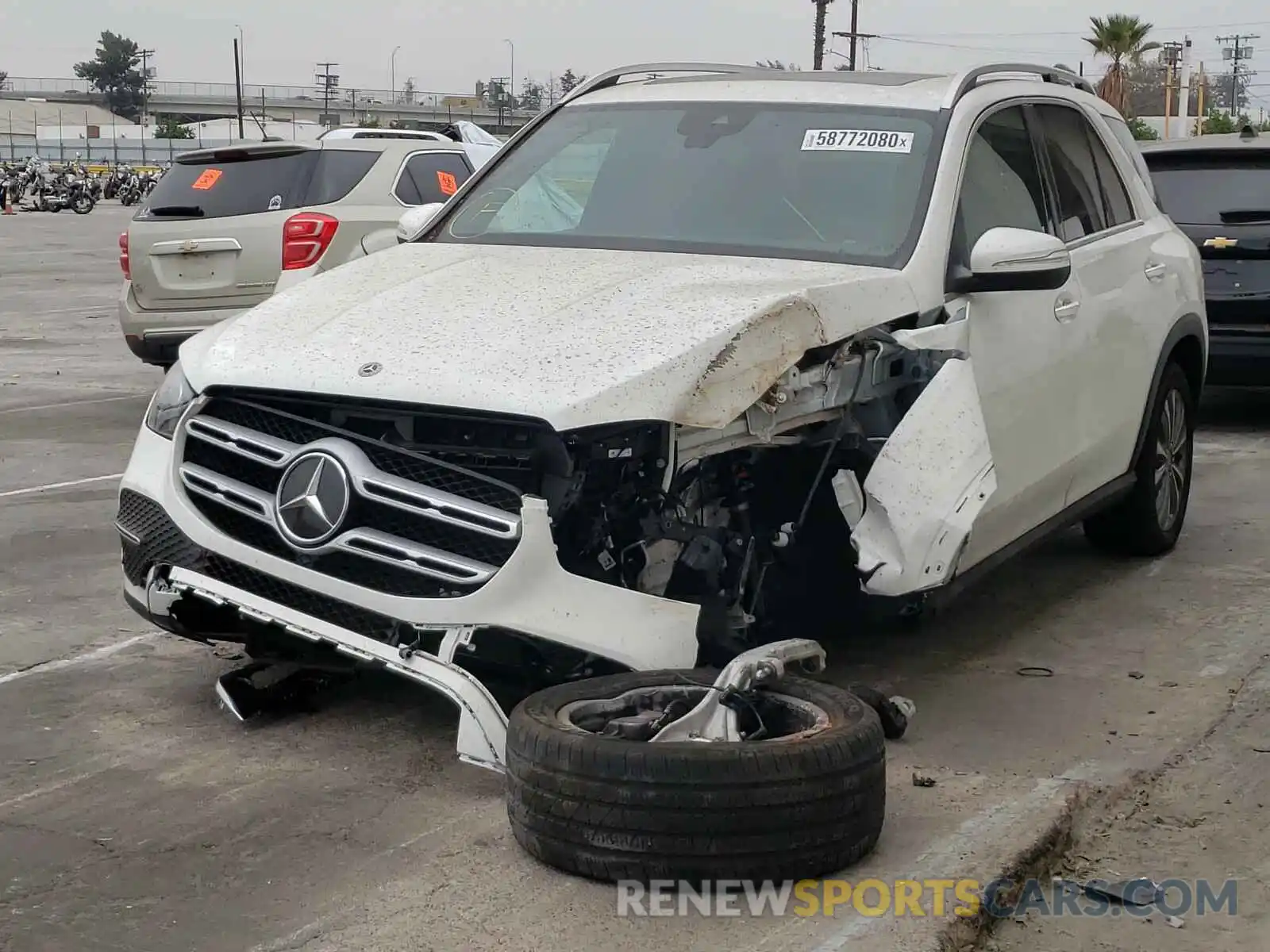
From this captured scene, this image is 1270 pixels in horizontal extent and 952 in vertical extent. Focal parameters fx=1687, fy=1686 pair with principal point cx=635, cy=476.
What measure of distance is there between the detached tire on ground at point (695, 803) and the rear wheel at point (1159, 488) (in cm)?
339

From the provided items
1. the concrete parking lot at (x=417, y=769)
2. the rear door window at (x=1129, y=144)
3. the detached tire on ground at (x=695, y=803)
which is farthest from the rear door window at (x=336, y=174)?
the detached tire on ground at (x=695, y=803)

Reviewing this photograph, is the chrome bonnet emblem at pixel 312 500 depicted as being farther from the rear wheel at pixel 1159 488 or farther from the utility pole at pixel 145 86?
the utility pole at pixel 145 86

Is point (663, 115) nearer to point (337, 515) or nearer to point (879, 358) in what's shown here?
point (879, 358)

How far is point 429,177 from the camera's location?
39.3 ft

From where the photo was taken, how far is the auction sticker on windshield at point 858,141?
18.2 ft

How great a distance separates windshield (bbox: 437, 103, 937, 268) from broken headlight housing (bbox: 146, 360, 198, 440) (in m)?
1.31

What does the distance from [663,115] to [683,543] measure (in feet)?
7.02

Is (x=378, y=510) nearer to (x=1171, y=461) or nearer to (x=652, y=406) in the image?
(x=652, y=406)

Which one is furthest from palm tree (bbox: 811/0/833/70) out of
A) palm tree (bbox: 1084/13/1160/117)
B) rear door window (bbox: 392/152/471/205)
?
rear door window (bbox: 392/152/471/205)

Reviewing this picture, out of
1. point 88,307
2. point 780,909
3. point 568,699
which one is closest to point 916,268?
point 568,699

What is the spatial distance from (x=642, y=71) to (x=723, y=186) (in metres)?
1.17

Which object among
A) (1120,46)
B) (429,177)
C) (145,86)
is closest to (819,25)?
(1120,46)

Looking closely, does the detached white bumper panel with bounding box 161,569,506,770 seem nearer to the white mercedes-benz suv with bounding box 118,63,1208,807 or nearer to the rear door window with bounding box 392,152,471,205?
the white mercedes-benz suv with bounding box 118,63,1208,807

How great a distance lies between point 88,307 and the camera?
20250 millimetres
